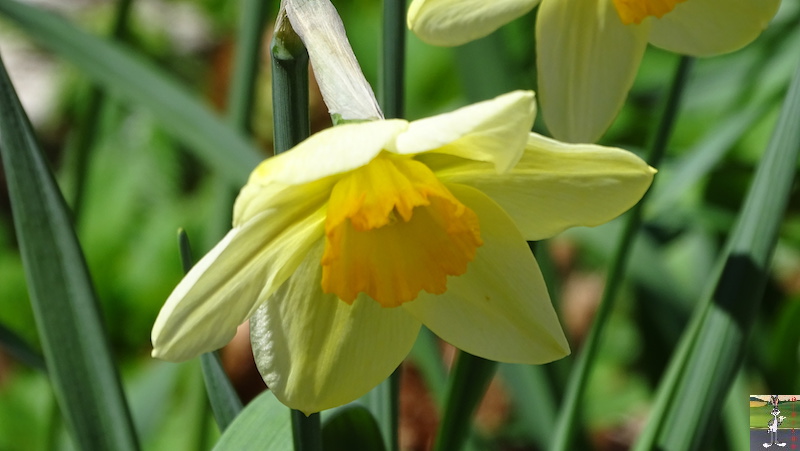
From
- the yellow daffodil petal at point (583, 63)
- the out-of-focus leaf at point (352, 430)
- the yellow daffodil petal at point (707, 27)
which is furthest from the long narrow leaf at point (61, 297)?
→ the yellow daffodil petal at point (707, 27)

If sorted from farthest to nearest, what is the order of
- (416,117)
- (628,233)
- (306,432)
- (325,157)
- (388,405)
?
(416,117), (628,233), (388,405), (306,432), (325,157)

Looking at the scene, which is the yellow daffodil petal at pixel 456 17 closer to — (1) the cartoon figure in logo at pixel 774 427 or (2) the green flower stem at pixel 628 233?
(2) the green flower stem at pixel 628 233

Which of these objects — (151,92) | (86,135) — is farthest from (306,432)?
(86,135)

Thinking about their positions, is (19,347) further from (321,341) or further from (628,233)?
(628,233)

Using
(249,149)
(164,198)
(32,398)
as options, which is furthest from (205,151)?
(164,198)

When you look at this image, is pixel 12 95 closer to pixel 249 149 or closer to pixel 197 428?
pixel 249 149

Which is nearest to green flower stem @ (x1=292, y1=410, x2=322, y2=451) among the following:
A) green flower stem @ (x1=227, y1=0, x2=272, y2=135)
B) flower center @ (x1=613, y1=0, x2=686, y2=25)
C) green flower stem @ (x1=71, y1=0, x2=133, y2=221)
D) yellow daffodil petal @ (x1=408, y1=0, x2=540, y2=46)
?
yellow daffodil petal @ (x1=408, y1=0, x2=540, y2=46)
